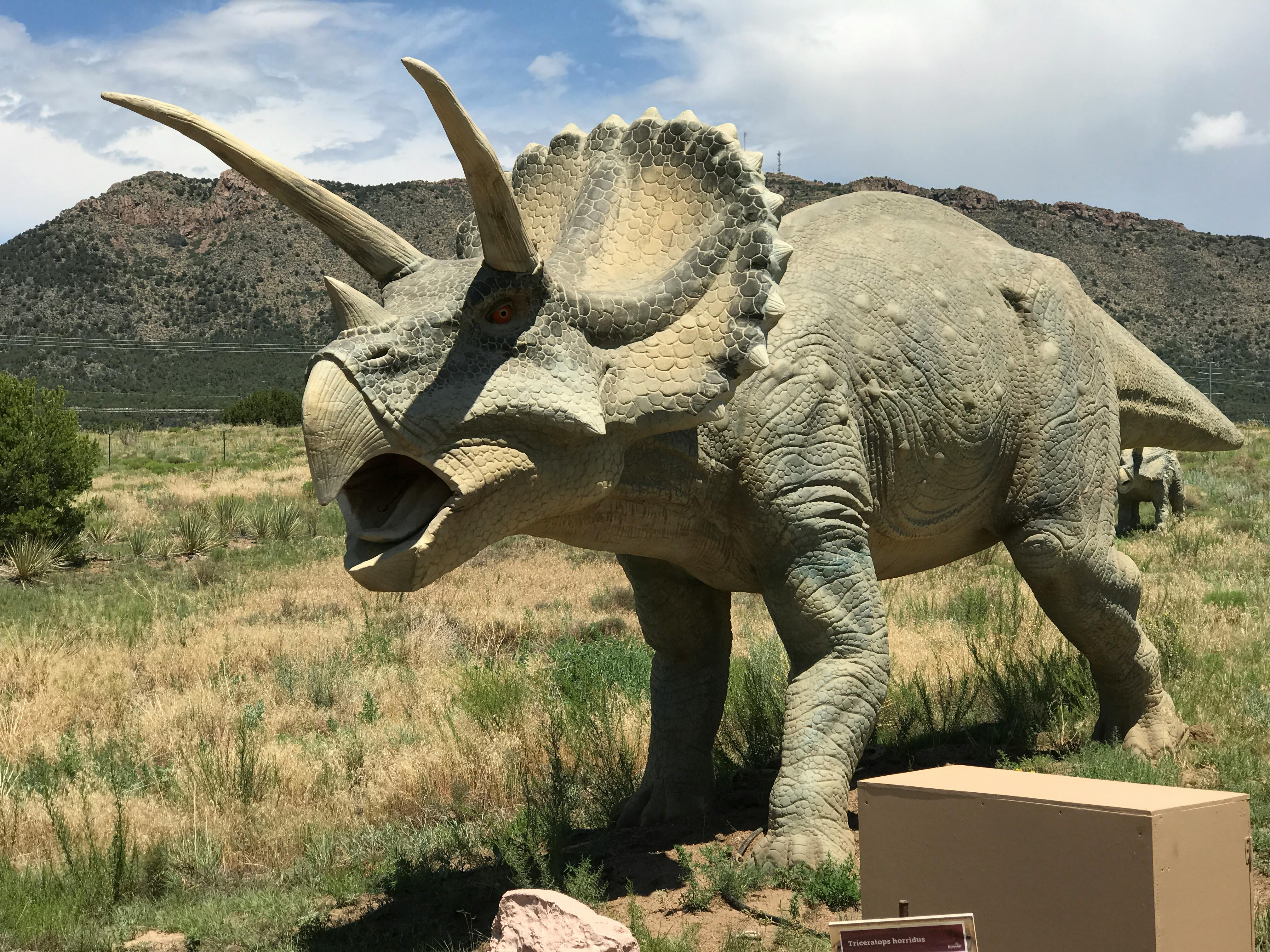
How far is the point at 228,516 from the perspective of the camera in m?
17.5

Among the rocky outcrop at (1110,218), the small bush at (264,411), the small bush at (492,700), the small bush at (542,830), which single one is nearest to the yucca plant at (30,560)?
the small bush at (492,700)

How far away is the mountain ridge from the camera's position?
51.6m

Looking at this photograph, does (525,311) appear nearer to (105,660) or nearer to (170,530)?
(105,660)

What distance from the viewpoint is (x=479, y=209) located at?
3.10 metres

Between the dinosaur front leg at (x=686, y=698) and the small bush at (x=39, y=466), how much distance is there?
12302 mm

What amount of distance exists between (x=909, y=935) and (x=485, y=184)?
2.02 meters

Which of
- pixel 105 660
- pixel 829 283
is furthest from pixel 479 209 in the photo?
pixel 105 660

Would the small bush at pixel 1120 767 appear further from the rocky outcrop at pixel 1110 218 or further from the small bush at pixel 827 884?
the rocky outcrop at pixel 1110 218

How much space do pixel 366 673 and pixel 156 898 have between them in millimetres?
3885

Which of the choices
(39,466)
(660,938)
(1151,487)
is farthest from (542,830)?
(39,466)

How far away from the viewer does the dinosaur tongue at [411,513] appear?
3150 millimetres

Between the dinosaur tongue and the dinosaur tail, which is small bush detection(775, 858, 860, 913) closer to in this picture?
the dinosaur tongue

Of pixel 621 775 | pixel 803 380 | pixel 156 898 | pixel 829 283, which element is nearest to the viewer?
pixel 803 380

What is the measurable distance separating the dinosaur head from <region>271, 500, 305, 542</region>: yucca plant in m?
14.0
